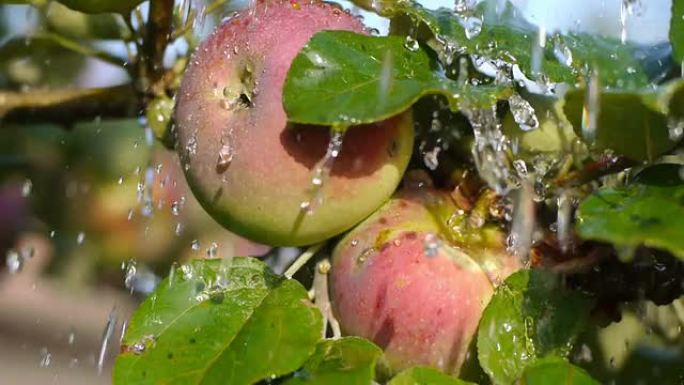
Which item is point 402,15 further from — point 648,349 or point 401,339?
point 648,349

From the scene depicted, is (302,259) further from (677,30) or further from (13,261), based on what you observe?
(13,261)

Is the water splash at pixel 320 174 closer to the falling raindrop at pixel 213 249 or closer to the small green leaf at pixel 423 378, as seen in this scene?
the small green leaf at pixel 423 378

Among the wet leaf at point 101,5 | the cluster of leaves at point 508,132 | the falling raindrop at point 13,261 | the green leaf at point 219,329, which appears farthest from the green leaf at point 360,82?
the falling raindrop at point 13,261

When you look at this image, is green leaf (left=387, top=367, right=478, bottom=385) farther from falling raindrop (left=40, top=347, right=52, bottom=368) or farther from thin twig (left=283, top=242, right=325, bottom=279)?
falling raindrop (left=40, top=347, right=52, bottom=368)

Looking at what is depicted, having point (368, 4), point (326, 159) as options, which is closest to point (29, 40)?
point (368, 4)

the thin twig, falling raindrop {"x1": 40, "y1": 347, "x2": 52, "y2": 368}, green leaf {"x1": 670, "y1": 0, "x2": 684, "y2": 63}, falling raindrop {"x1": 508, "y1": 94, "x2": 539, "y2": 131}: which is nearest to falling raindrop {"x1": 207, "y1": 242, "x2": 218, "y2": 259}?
the thin twig
